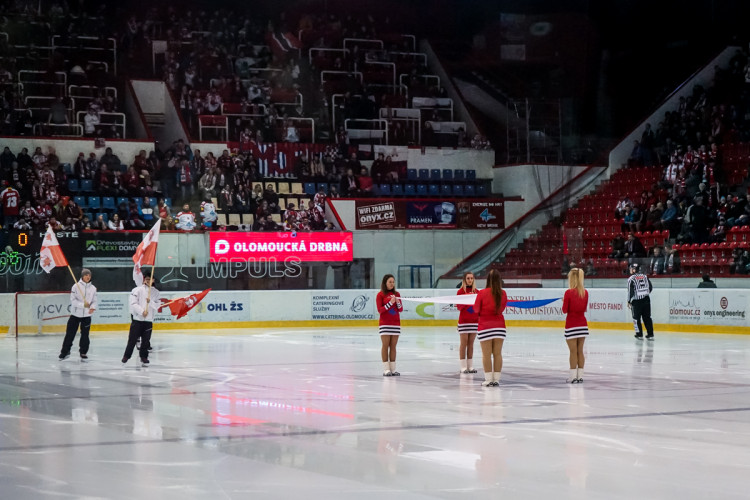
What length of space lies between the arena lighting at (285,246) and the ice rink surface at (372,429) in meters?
12.5

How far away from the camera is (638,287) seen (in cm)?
2480

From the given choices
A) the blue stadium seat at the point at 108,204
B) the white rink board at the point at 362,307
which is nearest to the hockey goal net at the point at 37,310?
the white rink board at the point at 362,307

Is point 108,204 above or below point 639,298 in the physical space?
above

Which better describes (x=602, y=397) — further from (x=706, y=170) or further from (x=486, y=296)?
(x=706, y=170)

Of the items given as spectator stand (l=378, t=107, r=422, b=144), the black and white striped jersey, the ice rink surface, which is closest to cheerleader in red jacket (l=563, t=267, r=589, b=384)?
the ice rink surface

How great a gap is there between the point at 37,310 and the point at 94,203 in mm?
4987

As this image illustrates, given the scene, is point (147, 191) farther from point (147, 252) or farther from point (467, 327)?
point (467, 327)

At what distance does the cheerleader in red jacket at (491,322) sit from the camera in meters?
14.1

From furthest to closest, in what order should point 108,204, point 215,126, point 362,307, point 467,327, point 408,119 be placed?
point 408,119 < point 215,126 < point 108,204 < point 362,307 < point 467,327

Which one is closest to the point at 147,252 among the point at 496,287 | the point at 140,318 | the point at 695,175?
the point at 140,318

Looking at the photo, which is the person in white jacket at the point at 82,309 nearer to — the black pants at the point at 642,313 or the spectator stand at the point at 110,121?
the black pants at the point at 642,313

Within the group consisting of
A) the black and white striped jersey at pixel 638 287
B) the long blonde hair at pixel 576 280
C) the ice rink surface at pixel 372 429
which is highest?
the long blonde hair at pixel 576 280

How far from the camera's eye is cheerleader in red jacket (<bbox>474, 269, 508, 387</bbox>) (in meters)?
14.1

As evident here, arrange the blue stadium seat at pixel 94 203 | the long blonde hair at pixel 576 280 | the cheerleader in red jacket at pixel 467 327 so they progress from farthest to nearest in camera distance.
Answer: the blue stadium seat at pixel 94 203 < the cheerleader in red jacket at pixel 467 327 < the long blonde hair at pixel 576 280
